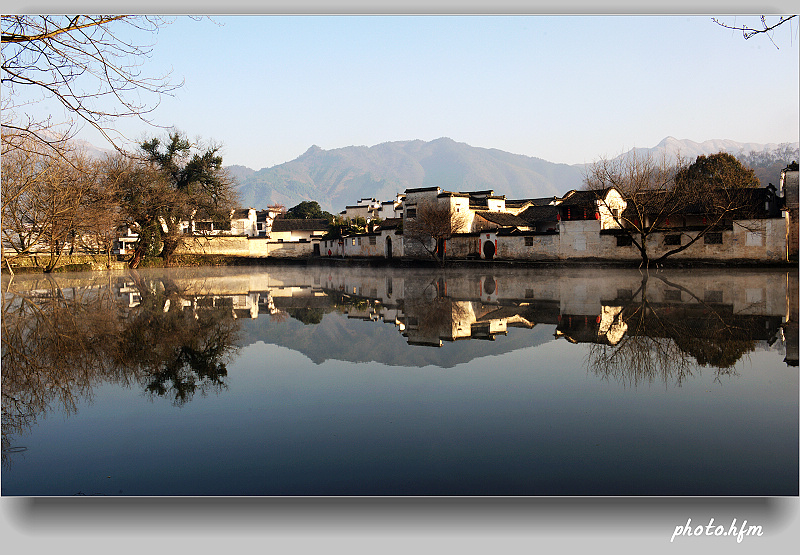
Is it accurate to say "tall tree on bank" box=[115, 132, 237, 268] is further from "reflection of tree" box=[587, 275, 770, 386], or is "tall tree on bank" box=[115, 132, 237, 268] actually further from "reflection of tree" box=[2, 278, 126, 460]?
"reflection of tree" box=[587, 275, 770, 386]

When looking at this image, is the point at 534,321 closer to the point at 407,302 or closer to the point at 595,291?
the point at 407,302

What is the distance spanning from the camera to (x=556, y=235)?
32406 millimetres

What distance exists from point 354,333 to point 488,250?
92.8ft

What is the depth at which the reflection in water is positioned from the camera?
5641 mm

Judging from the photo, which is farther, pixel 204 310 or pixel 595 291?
pixel 595 291

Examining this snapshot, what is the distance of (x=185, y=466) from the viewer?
11.0 ft

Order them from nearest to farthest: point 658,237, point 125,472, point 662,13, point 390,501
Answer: point 390,501 → point 125,472 → point 662,13 → point 658,237

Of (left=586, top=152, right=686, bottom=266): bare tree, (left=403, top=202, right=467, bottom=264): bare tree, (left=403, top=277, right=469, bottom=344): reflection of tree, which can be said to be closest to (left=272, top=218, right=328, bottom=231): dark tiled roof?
(left=403, top=202, right=467, bottom=264): bare tree

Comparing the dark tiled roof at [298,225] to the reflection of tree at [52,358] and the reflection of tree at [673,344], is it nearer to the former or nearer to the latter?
the reflection of tree at [52,358]

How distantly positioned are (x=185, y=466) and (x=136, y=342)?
16.2ft

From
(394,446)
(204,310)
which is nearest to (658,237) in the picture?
(204,310)

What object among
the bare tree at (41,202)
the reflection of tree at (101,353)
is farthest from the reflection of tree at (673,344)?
the bare tree at (41,202)

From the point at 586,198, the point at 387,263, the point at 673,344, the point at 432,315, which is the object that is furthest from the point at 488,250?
the point at 673,344

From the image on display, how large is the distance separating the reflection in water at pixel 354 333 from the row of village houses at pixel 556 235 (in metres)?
12.7
